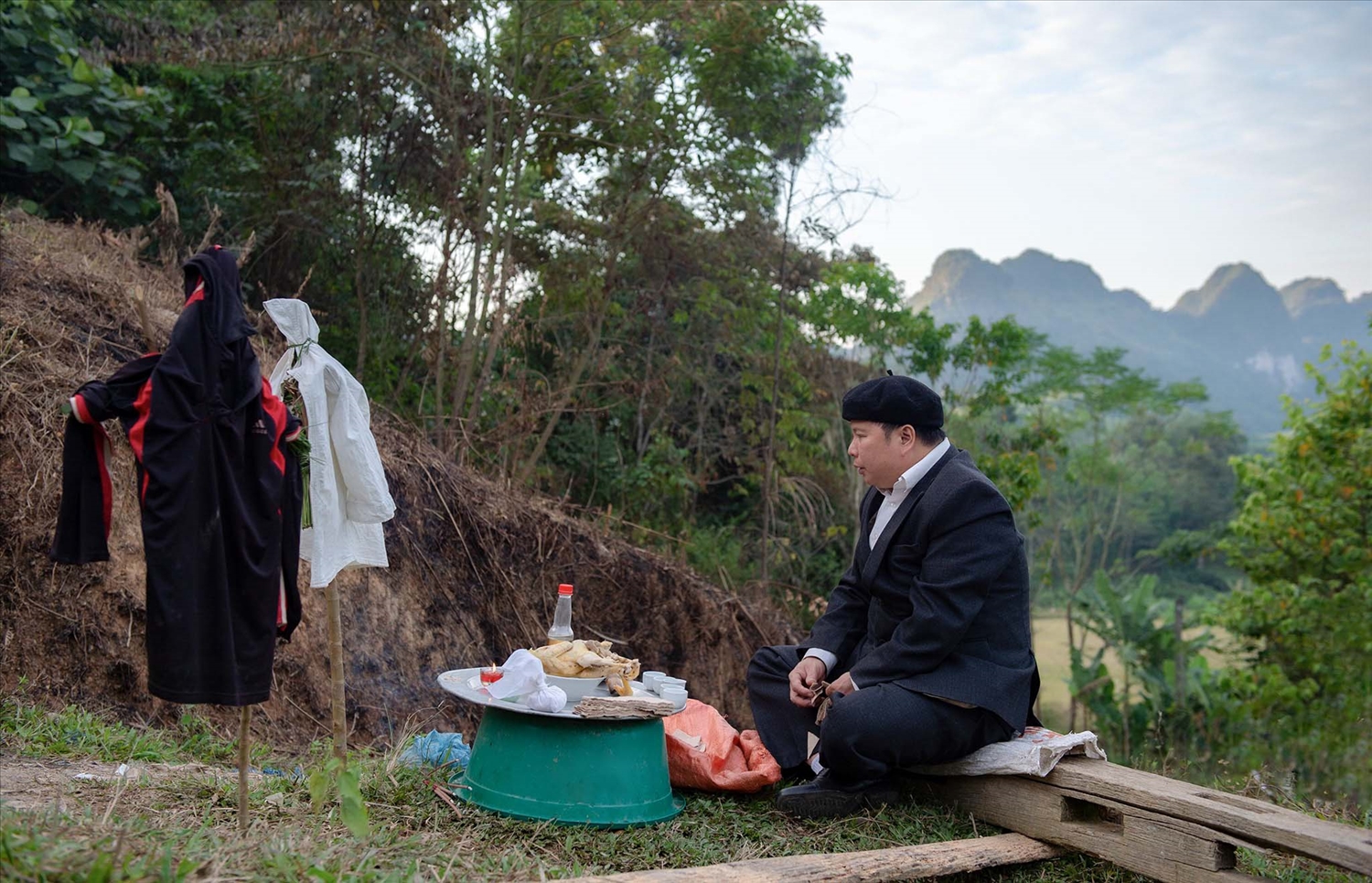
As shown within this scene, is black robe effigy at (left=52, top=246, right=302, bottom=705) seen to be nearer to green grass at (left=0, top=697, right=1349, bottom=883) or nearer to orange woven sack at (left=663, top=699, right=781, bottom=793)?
green grass at (left=0, top=697, right=1349, bottom=883)

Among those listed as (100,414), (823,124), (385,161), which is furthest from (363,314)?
(100,414)

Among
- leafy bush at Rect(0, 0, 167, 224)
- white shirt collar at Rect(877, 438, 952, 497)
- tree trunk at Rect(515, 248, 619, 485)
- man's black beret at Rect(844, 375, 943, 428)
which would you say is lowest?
white shirt collar at Rect(877, 438, 952, 497)

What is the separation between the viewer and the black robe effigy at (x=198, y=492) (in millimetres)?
2740

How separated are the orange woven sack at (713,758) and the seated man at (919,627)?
19 cm

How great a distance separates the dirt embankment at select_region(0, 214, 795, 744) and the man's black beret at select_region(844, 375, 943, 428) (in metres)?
3.69

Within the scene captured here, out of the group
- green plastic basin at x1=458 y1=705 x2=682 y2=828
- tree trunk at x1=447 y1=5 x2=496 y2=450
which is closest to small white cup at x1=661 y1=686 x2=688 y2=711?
green plastic basin at x1=458 y1=705 x2=682 y2=828

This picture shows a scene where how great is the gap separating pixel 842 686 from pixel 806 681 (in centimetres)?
26

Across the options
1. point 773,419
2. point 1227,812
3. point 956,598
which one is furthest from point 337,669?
point 773,419

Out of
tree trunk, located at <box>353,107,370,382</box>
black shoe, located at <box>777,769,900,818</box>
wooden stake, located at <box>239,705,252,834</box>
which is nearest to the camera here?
wooden stake, located at <box>239,705,252,834</box>

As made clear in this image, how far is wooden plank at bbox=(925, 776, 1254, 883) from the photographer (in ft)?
11.4

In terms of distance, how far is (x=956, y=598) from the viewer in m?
3.95

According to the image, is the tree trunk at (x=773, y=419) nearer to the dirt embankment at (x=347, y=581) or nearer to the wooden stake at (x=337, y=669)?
the dirt embankment at (x=347, y=581)

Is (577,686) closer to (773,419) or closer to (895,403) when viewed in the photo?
(895,403)

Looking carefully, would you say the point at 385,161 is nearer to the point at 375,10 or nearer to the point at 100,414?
the point at 375,10
